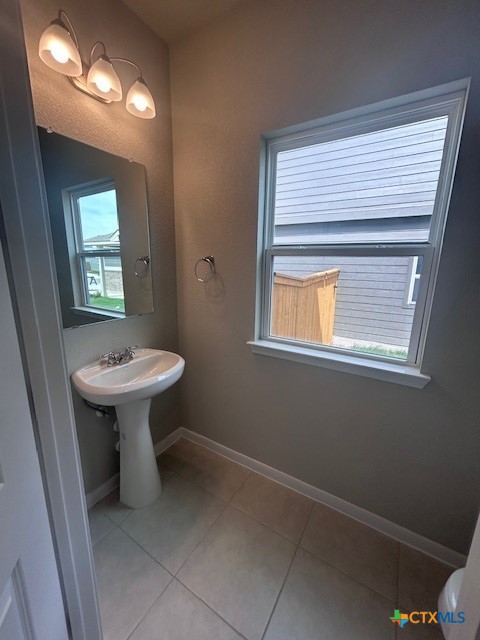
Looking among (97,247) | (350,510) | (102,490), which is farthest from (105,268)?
(350,510)

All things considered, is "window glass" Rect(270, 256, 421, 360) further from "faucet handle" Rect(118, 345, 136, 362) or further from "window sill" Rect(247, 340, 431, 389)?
"faucet handle" Rect(118, 345, 136, 362)

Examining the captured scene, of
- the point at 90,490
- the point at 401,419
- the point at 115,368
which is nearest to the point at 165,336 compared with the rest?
the point at 115,368

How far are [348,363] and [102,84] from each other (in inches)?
66.9

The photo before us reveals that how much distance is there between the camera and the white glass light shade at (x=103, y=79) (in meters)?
1.12

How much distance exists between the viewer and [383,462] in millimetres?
1309

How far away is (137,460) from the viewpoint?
145cm

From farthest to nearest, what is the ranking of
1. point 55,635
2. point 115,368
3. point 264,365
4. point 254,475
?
point 254,475, point 264,365, point 115,368, point 55,635

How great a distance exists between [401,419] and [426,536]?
59 centimetres

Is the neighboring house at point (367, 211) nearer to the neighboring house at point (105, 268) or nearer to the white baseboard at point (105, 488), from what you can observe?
the neighboring house at point (105, 268)

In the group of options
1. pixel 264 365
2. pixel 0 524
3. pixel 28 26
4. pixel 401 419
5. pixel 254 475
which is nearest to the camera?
pixel 0 524

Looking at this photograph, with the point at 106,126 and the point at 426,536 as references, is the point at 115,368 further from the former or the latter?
the point at 426,536

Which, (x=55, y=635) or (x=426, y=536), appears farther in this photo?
(x=426, y=536)

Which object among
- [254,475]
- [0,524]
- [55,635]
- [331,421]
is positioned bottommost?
[254,475]

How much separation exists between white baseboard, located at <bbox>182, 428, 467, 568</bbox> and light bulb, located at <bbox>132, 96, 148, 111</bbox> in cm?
205
